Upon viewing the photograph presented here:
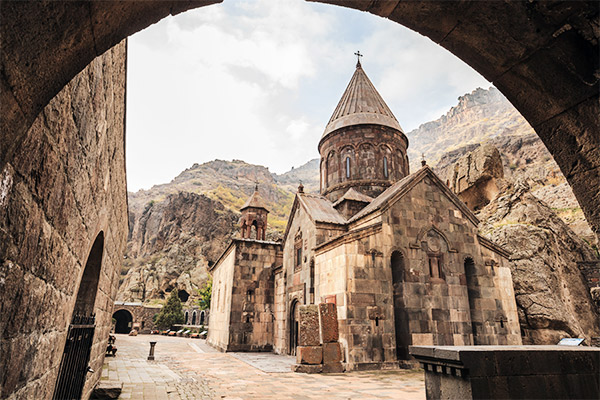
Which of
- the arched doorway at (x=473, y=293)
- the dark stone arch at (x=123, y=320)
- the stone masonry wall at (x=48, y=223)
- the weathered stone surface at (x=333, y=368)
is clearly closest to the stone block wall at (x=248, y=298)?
the weathered stone surface at (x=333, y=368)

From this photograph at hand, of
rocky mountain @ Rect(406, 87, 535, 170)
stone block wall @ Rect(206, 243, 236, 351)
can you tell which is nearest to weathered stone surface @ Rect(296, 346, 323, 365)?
stone block wall @ Rect(206, 243, 236, 351)

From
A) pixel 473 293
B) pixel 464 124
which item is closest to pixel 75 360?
pixel 473 293

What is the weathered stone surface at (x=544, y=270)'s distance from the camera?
42.4 ft

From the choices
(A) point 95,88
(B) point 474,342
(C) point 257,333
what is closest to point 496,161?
(B) point 474,342

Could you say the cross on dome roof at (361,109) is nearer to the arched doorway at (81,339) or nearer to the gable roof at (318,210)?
the gable roof at (318,210)

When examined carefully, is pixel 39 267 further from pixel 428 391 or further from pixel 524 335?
pixel 524 335

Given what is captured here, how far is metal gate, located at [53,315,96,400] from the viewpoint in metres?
3.02

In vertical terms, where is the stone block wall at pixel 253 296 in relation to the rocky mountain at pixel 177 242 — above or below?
below

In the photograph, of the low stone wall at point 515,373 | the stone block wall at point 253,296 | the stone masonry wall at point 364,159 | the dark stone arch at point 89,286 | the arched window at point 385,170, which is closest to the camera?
the low stone wall at point 515,373

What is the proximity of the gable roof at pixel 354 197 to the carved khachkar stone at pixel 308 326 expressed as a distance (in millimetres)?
6543

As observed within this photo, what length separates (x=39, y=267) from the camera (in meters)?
1.80

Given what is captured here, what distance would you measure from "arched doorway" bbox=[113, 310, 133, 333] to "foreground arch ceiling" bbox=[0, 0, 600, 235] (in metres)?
36.3

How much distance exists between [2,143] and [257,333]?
1547cm

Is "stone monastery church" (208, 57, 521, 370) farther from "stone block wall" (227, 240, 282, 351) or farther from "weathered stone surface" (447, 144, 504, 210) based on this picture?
"weathered stone surface" (447, 144, 504, 210)
